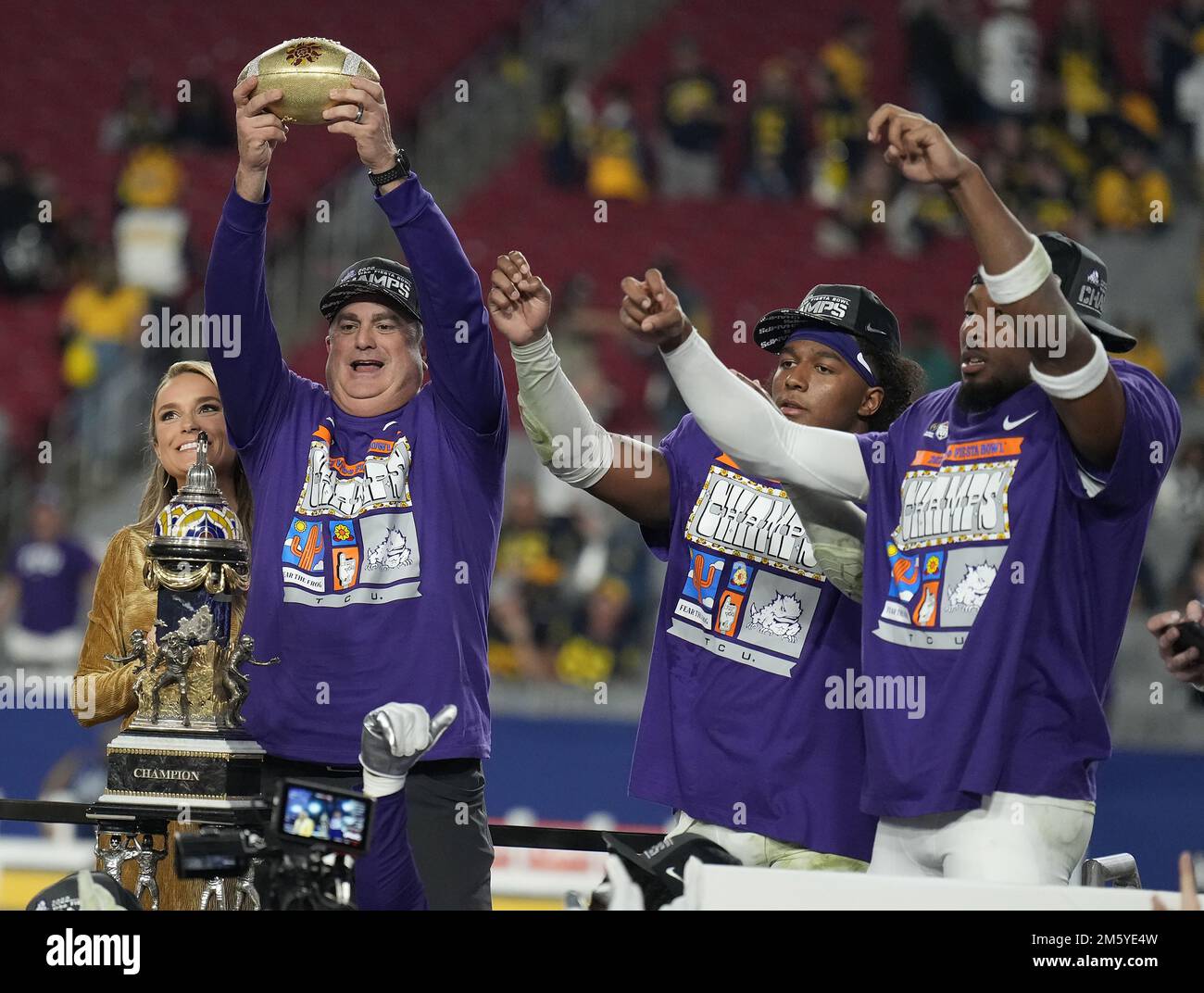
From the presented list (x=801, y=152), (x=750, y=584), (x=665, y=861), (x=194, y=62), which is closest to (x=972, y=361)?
(x=750, y=584)

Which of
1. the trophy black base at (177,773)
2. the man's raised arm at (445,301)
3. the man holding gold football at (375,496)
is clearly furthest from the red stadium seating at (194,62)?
the trophy black base at (177,773)

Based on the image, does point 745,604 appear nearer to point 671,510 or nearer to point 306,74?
point 671,510

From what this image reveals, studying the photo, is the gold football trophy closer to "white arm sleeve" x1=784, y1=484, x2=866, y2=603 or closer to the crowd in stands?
"white arm sleeve" x1=784, y1=484, x2=866, y2=603

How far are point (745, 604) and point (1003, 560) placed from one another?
2.45ft

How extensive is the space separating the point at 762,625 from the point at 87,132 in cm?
1221

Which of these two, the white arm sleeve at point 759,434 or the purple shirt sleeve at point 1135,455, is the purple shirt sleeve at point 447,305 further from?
the purple shirt sleeve at point 1135,455

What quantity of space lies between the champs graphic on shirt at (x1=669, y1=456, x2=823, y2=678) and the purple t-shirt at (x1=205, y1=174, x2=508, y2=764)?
479 mm

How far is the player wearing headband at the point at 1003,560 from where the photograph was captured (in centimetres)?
310

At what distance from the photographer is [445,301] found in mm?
3889

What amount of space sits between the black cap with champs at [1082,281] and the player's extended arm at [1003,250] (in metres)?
0.36

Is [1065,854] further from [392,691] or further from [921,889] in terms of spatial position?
[392,691]

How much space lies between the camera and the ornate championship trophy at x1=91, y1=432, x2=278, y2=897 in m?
3.19

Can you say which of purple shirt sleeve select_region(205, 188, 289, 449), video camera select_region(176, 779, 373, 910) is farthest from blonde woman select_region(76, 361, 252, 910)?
video camera select_region(176, 779, 373, 910)

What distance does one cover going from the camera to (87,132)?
14.6 meters
